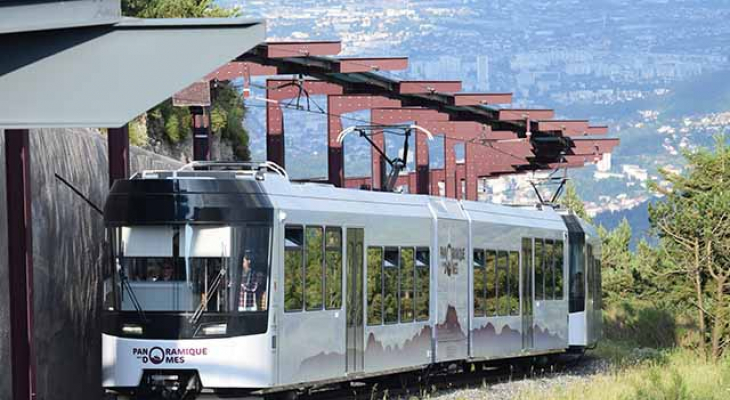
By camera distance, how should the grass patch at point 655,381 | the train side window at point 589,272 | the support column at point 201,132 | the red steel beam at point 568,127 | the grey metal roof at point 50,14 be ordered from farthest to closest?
the red steel beam at point 568,127 → the train side window at point 589,272 → the support column at point 201,132 → the grass patch at point 655,381 → the grey metal roof at point 50,14

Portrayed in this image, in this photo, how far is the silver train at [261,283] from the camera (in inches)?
647

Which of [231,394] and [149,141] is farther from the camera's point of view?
[149,141]

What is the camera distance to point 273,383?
16.8 m

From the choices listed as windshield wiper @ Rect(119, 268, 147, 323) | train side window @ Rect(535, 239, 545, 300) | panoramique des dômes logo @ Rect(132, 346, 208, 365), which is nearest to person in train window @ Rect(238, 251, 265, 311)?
panoramique des dômes logo @ Rect(132, 346, 208, 365)

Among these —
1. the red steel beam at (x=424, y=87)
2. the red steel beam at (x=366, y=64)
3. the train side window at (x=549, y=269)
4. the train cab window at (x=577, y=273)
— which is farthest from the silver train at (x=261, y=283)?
the red steel beam at (x=424, y=87)

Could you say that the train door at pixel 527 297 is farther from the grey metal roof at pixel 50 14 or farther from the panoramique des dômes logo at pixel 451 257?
the grey metal roof at pixel 50 14

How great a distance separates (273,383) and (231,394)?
467 mm

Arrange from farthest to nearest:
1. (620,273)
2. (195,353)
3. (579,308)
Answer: (620,273)
(579,308)
(195,353)

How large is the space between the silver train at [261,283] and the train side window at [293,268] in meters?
0.02

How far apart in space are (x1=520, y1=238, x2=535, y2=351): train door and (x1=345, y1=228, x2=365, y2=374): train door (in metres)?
7.65

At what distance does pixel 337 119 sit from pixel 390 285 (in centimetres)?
1584

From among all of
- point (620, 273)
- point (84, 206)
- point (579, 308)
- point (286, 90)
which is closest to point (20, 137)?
point (84, 206)

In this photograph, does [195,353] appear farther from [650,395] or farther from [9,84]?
[9,84]

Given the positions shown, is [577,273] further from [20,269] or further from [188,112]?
[20,269]
